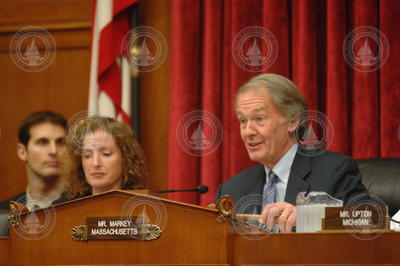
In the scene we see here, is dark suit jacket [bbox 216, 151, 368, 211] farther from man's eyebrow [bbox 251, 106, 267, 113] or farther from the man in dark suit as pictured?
man's eyebrow [bbox 251, 106, 267, 113]

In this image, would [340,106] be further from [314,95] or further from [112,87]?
[112,87]

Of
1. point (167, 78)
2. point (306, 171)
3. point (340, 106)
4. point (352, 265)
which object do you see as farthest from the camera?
point (167, 78)

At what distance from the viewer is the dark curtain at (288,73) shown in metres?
3.37

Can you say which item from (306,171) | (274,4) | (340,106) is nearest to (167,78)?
(274,4)

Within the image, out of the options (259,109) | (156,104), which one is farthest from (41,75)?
(259,109)

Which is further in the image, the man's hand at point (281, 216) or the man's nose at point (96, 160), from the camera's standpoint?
the man's nose at point (96, 160)

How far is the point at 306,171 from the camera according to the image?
8.25ft

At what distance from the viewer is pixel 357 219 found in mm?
1552

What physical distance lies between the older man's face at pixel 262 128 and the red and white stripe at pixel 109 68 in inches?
46.3

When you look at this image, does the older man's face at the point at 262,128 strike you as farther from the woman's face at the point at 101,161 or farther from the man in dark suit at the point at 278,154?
the woman's face at the point at 101,161

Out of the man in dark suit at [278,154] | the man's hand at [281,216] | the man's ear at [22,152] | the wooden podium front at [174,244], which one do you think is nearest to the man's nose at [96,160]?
the man in dark suit at [278,154]

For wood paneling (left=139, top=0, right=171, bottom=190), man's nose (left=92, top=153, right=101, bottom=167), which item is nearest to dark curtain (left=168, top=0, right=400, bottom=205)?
wood paneling (left=139, top=0, right=171, bottom=190)

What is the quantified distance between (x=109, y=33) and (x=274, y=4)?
866mm

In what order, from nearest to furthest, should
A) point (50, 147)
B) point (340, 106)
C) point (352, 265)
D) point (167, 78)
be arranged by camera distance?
point (352, 265)
point (340, 106)
point (50, 147)
point (167, 78)
